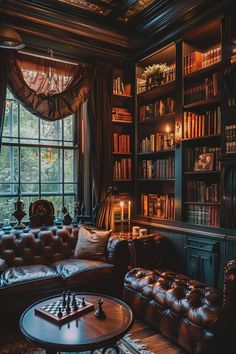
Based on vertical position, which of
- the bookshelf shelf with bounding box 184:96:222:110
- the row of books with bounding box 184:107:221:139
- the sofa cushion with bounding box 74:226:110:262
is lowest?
the sofa cushion with bounding box 74:226:110:262

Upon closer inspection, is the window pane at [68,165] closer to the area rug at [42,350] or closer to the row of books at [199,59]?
the row of books at [199,59]

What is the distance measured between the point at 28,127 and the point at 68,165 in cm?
74

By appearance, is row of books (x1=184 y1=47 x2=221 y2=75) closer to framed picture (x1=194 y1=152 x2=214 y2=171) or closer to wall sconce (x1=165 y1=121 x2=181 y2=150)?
wall sconce (x1=165 y1=121 x2=181 y2=150)

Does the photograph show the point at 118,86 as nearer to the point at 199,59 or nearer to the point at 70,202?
the point at 199,59

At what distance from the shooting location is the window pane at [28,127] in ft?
12.5

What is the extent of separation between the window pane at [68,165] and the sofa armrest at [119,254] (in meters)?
1.22

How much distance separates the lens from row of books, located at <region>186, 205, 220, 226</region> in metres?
3.19

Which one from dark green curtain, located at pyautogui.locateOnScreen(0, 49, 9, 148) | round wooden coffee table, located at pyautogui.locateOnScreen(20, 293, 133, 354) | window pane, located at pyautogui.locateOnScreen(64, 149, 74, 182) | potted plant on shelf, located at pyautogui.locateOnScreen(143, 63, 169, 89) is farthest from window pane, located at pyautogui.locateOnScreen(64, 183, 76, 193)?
round wooden coffee table, located at pyautogui.locateOnScreen(20, 293, 133, 354)

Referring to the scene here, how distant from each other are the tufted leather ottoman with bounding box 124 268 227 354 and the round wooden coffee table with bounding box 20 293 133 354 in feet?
1.49

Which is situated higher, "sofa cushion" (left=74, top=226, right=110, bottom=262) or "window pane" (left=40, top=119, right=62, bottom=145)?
"window pane" (left=40, top=119, right=62, bottom=145)

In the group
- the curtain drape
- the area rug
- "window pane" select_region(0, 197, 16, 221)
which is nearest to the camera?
the area rug

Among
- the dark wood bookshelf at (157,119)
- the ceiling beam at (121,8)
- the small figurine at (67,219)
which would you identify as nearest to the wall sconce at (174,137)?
the dark wood bookshelf at (157,119)

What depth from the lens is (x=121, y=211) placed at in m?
4.26

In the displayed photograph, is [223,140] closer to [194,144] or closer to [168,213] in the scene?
[194,144]
